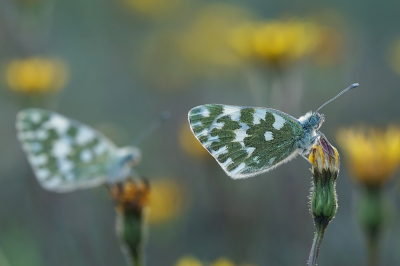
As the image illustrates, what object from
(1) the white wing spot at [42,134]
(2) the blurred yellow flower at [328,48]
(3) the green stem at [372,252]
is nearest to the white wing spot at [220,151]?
(3) the green stem at [372,252]

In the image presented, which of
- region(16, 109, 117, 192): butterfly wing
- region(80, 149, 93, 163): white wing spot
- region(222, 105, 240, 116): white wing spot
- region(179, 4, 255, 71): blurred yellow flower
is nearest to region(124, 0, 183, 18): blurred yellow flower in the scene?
region(179, 4, 255, 71): blurred yellow flower

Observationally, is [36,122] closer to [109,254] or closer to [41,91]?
[41,91]

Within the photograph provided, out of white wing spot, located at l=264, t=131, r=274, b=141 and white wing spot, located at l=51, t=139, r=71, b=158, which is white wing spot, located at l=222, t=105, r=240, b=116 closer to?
white wing spot, located at l=264, t=131, r=274, b=141

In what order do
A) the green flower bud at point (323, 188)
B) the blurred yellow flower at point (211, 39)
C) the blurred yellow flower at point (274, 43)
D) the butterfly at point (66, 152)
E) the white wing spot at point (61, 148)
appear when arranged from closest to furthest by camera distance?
the green flower bud at point (323, 188) → the butterfly at point (66, 152) → the white wing spot at point (61, 148) → the blurred yellow flower at point (274, 43) → the blurred yellow flower at point (211, 39)

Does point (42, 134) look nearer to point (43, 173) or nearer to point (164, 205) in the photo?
point (43, 173)

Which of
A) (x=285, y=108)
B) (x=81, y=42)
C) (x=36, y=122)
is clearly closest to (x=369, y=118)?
(x=285, y=108)

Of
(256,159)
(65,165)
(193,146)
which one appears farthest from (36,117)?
(256,159)

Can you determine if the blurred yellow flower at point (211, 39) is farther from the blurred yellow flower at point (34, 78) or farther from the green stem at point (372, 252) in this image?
the green stem at point (372, 252)
